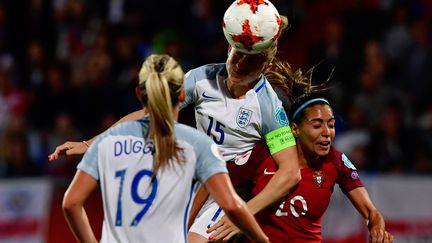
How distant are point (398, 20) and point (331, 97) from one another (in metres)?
1.38

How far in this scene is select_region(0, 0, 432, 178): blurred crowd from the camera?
10727mm

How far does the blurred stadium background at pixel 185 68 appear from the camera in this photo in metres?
10.2

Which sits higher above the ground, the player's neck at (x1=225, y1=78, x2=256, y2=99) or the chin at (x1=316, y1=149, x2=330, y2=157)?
the player's neck at (x1=225, y1=78, x2=256, y2=99)

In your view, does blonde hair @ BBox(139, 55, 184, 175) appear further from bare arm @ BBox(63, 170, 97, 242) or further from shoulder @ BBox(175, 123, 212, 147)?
bare arm @ BBox(63, 170, 97, 242)

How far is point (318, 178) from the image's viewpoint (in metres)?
6.17

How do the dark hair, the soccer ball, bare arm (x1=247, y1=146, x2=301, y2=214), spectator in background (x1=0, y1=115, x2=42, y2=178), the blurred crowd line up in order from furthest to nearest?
spectator in background (x1=0, y1=115, x2=42, y2=178) < the blurred crowd < the dark hair < bare arm (x1=247, y1=146, x2=301, y2=214) < the soccer ball

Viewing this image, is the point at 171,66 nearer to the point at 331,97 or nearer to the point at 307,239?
the point at 307,239

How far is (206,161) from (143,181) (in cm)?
31

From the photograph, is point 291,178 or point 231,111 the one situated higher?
point 231,111

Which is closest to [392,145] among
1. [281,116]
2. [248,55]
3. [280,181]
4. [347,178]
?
[347,178]

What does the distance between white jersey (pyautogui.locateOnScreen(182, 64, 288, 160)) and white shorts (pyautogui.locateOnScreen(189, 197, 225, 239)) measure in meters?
0.35

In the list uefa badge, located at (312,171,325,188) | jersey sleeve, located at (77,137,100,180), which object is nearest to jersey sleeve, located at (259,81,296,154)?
uefa badge, located at (312,171,325,188)

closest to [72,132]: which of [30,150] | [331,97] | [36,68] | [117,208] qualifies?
[30,150]

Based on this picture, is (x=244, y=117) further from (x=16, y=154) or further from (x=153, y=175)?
(x=16, y=154)
